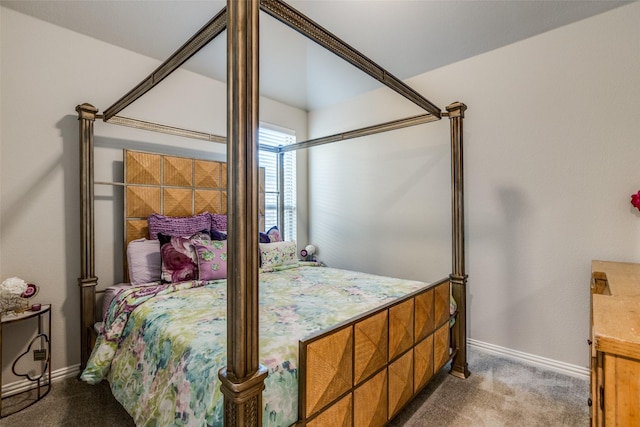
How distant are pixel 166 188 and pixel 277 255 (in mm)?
1168

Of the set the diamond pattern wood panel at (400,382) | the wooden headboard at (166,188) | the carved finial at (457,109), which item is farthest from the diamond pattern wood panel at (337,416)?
the wooden headboard at (166,188)

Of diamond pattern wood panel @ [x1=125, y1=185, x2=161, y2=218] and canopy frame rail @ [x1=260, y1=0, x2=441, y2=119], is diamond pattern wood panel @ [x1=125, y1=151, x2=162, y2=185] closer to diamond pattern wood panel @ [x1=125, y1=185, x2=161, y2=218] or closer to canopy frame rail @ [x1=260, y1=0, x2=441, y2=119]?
diamond pattern wood panel @ [x1=125, y1=185, x2=161, y2=218]

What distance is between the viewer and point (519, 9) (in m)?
2.19

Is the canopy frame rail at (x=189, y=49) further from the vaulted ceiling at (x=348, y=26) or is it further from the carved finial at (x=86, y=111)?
the vaulted ceiling at (x=348, y=26)

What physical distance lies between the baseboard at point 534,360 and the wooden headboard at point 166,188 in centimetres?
276

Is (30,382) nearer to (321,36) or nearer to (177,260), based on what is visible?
(177,260)

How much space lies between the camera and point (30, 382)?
7.18 ft

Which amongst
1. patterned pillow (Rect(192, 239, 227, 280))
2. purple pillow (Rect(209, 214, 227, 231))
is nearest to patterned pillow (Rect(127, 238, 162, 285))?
patterned pillow (Rect(192, 239, 227, 280))

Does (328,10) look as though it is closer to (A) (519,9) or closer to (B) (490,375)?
(A) (519,9)

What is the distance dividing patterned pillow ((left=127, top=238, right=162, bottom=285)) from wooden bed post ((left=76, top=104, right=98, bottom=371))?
0.24 m

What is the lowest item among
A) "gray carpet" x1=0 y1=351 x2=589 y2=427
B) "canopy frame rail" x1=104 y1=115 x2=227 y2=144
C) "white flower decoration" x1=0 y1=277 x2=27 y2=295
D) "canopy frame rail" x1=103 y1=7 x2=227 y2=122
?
"gray carpet" x1=0 y1=351 x2=589 y2=427

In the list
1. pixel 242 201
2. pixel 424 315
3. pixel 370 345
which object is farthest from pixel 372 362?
pixel 242 201

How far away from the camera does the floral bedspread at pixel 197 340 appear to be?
1187mm

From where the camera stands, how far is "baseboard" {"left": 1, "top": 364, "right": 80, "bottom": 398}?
82.8 inches
